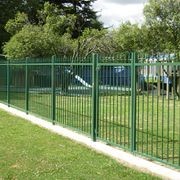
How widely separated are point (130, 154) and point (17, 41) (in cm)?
2446

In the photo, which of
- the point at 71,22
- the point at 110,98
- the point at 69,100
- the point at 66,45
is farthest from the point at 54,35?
the point at 110,98

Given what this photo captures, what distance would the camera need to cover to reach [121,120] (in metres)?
11.9

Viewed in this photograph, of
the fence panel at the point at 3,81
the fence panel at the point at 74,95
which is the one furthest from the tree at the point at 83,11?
the fence panel at the point at 74,95

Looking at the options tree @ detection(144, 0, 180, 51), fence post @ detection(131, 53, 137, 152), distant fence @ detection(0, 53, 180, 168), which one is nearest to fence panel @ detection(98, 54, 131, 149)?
distant fence @ detection(0, 53, 180, 168)

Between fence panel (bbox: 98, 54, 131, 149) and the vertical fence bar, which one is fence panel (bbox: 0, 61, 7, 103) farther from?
the vertical fence bar

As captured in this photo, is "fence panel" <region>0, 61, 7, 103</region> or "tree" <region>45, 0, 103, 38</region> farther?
"tree" <region>45, 0, 103, 38</region>

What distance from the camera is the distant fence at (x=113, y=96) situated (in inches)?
369

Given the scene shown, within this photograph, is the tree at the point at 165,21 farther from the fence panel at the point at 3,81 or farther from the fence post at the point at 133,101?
the fence post at the point at 133,101

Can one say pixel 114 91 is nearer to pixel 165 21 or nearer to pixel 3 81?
pixel 3 81

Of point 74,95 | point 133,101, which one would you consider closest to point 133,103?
point 133,101

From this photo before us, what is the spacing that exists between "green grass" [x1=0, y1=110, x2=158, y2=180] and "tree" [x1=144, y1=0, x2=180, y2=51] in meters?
17.9

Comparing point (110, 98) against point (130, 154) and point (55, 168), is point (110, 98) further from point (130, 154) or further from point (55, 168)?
point (55, 168)

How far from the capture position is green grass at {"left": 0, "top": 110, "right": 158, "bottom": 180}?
871 cm

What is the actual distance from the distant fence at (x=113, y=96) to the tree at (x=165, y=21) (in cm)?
1315
